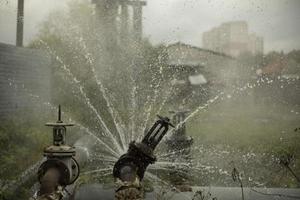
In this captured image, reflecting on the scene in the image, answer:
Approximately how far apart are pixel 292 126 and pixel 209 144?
236 inches

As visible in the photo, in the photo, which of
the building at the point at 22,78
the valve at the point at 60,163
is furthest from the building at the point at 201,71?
the valve at the point at 60,163

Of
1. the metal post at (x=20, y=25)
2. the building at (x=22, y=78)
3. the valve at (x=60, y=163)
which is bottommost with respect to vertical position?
the valve at (x=60, y=163)

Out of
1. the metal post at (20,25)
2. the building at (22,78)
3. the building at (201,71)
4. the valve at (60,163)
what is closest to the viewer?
the valve at (60,163)

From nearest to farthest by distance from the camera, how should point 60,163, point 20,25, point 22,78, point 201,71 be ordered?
point 60,163 < point 22,78 < point 20,25 < point 201,71

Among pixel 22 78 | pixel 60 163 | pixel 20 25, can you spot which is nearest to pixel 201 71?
pixel 20 25

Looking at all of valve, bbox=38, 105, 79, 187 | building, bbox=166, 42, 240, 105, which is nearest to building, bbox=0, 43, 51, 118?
valve, bbox=38, 105, 79, 187

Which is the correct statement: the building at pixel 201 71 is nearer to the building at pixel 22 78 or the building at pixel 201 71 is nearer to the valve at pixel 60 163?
Result: the building at pixel 22 78

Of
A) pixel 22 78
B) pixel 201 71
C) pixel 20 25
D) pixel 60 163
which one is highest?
pixel 20 25

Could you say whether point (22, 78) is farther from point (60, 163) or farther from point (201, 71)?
point (201, 71)

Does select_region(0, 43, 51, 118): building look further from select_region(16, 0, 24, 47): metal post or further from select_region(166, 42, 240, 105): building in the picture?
select_region(166, 42, 240, 105): building

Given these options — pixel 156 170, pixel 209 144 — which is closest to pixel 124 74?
pixel 209 144

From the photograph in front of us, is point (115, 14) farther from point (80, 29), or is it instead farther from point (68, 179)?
point (68, 179)

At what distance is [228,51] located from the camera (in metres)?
34.3

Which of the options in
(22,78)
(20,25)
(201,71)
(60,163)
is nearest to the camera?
(60,163)
